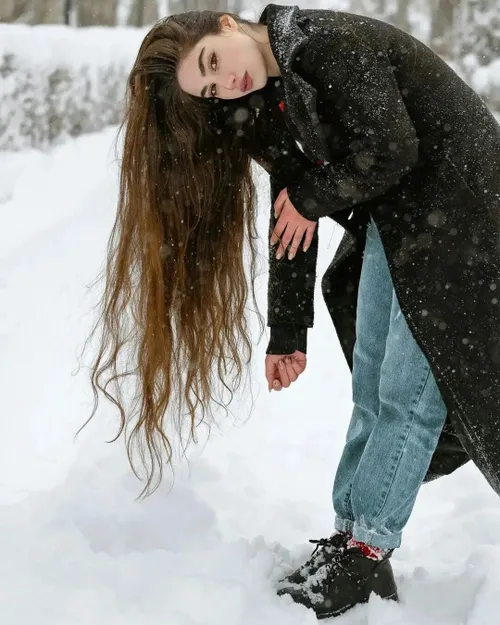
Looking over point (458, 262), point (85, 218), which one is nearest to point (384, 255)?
point (458, 262)

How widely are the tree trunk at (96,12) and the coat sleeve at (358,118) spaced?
9038 mm

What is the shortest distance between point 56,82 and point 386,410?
6324 millimetres

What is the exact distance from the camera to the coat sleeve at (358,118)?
76.0 inches

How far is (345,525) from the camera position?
97.4 inches

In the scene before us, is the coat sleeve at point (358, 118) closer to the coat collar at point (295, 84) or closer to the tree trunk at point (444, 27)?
the coat collar at point (295, 84)

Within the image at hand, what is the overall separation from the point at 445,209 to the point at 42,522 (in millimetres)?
1548

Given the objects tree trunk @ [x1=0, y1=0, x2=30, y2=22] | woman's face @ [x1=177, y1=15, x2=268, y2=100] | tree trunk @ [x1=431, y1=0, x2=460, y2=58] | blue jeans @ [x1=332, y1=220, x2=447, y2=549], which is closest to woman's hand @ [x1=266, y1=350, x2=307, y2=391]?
blue jeans @ [x1=332, y1=220, x2=447, y2=549]

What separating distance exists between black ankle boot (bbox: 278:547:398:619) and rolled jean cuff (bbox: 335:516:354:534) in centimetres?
10

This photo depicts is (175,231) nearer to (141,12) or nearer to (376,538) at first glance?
(376,538)

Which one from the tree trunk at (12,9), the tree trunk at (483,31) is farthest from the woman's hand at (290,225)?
the tree trunk at (483,31)

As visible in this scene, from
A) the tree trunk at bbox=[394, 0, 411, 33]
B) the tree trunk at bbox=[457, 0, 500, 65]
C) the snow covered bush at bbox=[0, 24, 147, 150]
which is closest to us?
the snow covered bush at bbox=[0, 24, 147, 150]

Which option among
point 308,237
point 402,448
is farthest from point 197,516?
point 308,237

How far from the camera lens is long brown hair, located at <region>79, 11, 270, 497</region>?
219cm

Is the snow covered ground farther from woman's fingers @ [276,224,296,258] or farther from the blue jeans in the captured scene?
woman's fingers @ [276,224,296,258]
